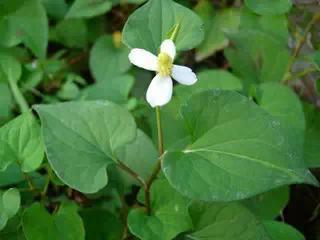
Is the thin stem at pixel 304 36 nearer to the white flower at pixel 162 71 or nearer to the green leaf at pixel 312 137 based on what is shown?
the green leaf at pixel 312 137

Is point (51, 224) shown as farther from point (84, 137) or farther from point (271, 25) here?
point (271, 25)

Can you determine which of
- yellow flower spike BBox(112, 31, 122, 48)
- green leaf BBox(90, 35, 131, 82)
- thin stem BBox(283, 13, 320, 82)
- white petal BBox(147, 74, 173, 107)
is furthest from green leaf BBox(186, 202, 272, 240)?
yellow flower spike BBox(112, 31, 122, 48)

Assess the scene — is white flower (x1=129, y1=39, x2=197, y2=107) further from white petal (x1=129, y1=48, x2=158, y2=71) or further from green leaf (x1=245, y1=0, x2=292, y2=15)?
green leaf (x1=245, y1=0, x2=292, y2=15)

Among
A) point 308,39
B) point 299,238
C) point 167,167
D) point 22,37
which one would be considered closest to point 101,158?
point 167,167

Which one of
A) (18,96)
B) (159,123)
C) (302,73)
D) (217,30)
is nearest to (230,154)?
(159,123)

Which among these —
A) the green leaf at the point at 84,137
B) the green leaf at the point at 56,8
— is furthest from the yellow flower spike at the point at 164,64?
the green leaf at the point at 56,8

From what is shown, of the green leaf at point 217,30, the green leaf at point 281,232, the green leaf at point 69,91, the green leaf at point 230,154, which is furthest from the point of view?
the green leaf at point 217,30

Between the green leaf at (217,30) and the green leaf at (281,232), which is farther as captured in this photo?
the green leaf at (217,30)
